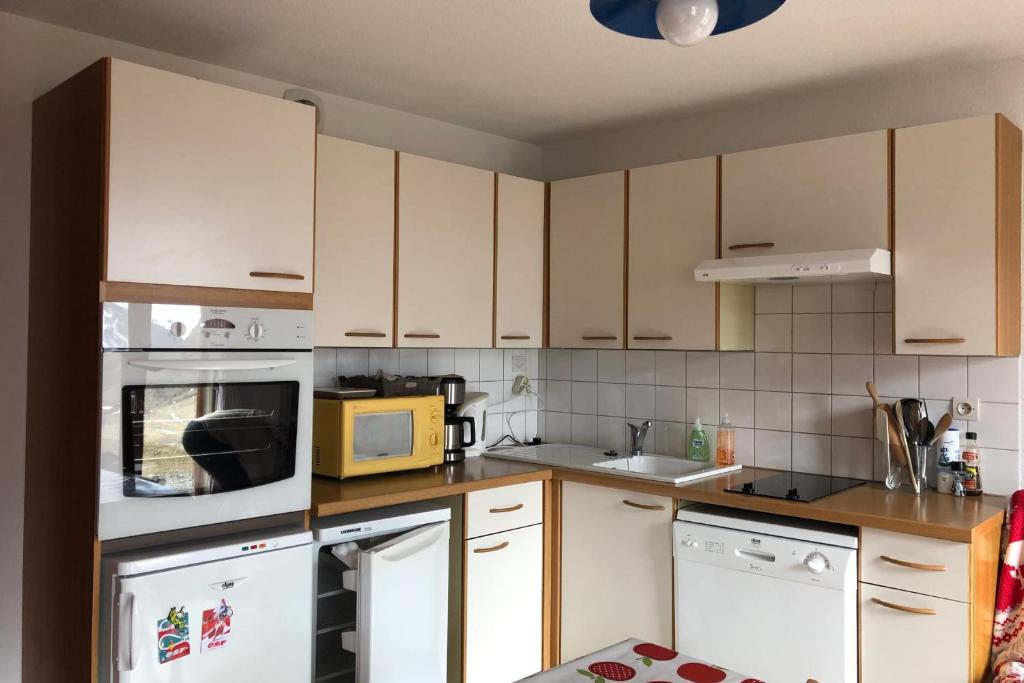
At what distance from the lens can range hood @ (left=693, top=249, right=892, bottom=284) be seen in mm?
2547

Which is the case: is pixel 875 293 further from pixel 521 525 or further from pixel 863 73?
pixel 521 525

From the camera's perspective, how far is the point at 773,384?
3.24 m

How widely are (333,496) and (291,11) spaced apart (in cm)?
147

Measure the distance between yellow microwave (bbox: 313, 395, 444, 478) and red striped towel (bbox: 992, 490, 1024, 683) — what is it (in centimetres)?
192

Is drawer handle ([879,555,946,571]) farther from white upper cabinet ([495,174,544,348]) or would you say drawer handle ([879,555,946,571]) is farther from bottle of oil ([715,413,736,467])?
white upper cabinet ([495,174,544,348])

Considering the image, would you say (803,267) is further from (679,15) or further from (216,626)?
(216,626)

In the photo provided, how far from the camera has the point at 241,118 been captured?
2.30 meters

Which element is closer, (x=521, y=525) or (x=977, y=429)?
(x=977, y=429)

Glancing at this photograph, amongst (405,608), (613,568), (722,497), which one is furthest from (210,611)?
(722,497)

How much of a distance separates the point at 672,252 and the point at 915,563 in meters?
1.40

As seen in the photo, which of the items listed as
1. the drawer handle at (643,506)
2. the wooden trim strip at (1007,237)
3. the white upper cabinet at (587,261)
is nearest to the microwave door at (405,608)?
the drawer handle at (643,506)

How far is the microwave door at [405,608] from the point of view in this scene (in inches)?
99.5

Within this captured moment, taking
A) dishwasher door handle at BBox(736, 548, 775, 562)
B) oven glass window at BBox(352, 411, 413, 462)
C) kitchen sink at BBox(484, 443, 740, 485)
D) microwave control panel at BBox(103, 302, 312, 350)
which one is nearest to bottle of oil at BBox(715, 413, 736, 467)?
kitchen sink at BBox(484, 443, 740, 485)

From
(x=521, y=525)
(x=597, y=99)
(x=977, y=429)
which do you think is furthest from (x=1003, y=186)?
(x=521, y=525)
